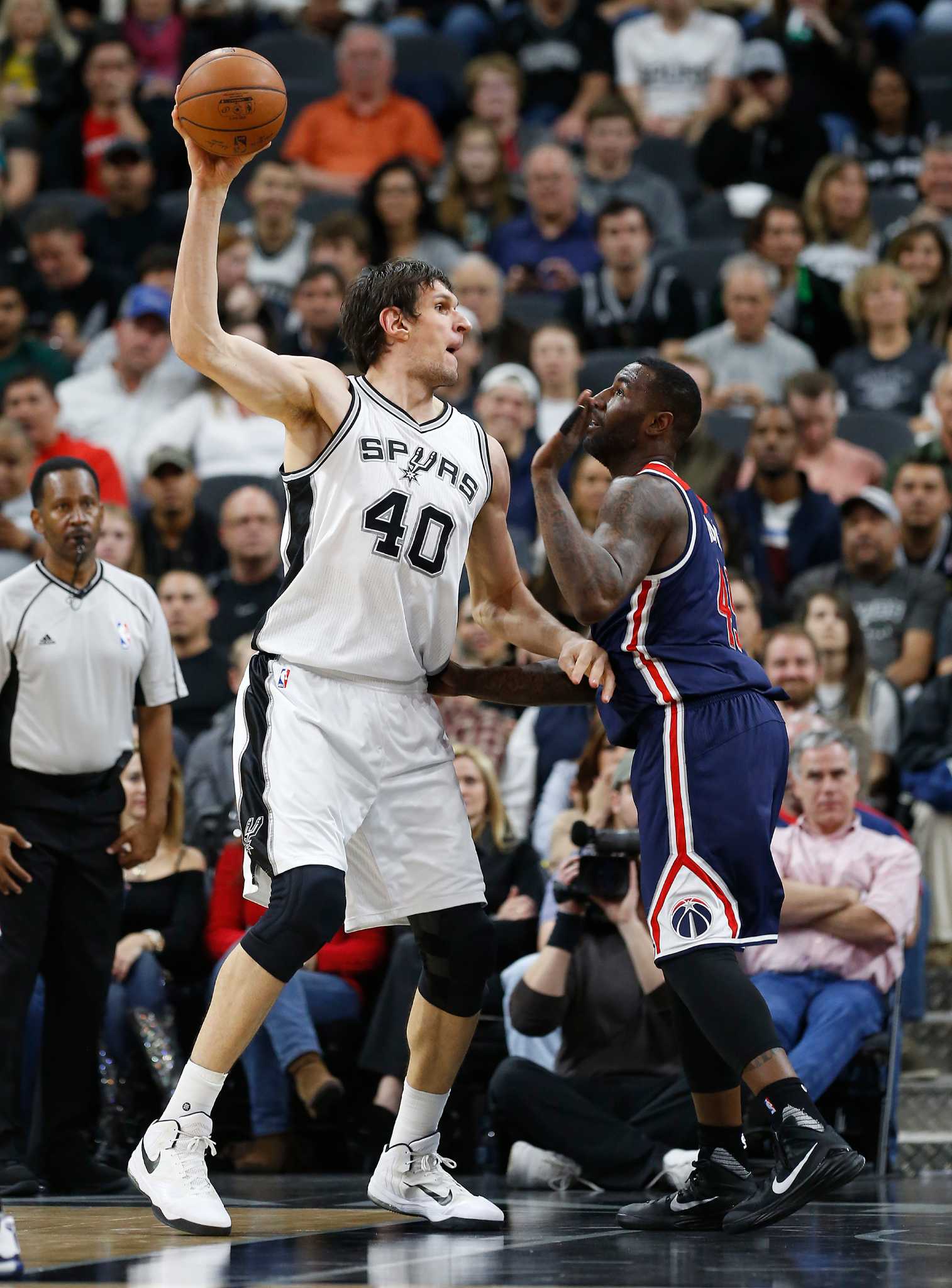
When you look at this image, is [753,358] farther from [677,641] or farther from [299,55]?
[677,641]

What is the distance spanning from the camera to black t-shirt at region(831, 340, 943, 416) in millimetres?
11266

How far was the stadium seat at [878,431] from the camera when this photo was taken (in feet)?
35.6

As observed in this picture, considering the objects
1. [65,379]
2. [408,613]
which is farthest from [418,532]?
[65,379]

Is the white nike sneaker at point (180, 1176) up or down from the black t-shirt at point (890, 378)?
down

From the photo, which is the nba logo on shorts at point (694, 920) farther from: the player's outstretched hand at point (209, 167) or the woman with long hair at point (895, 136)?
the woman with long hair at point (895, 136)

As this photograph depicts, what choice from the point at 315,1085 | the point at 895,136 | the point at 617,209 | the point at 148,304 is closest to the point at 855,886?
the point at 315,1085

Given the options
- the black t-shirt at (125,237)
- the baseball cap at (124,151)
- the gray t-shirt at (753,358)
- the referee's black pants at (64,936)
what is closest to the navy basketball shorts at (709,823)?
the referee's black pants at (64,936)

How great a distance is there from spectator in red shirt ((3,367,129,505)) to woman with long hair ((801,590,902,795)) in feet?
13.4

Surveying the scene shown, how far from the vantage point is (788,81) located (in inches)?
551

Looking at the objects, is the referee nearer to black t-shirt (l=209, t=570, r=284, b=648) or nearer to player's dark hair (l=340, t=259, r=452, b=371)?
player's dark hair (l=340, t=259, r=452, b=371)

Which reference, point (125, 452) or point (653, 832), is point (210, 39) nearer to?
point (125, 452)

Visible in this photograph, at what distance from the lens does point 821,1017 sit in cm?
659

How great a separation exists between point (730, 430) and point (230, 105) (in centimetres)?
643

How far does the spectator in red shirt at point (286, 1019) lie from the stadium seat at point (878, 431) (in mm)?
4846
